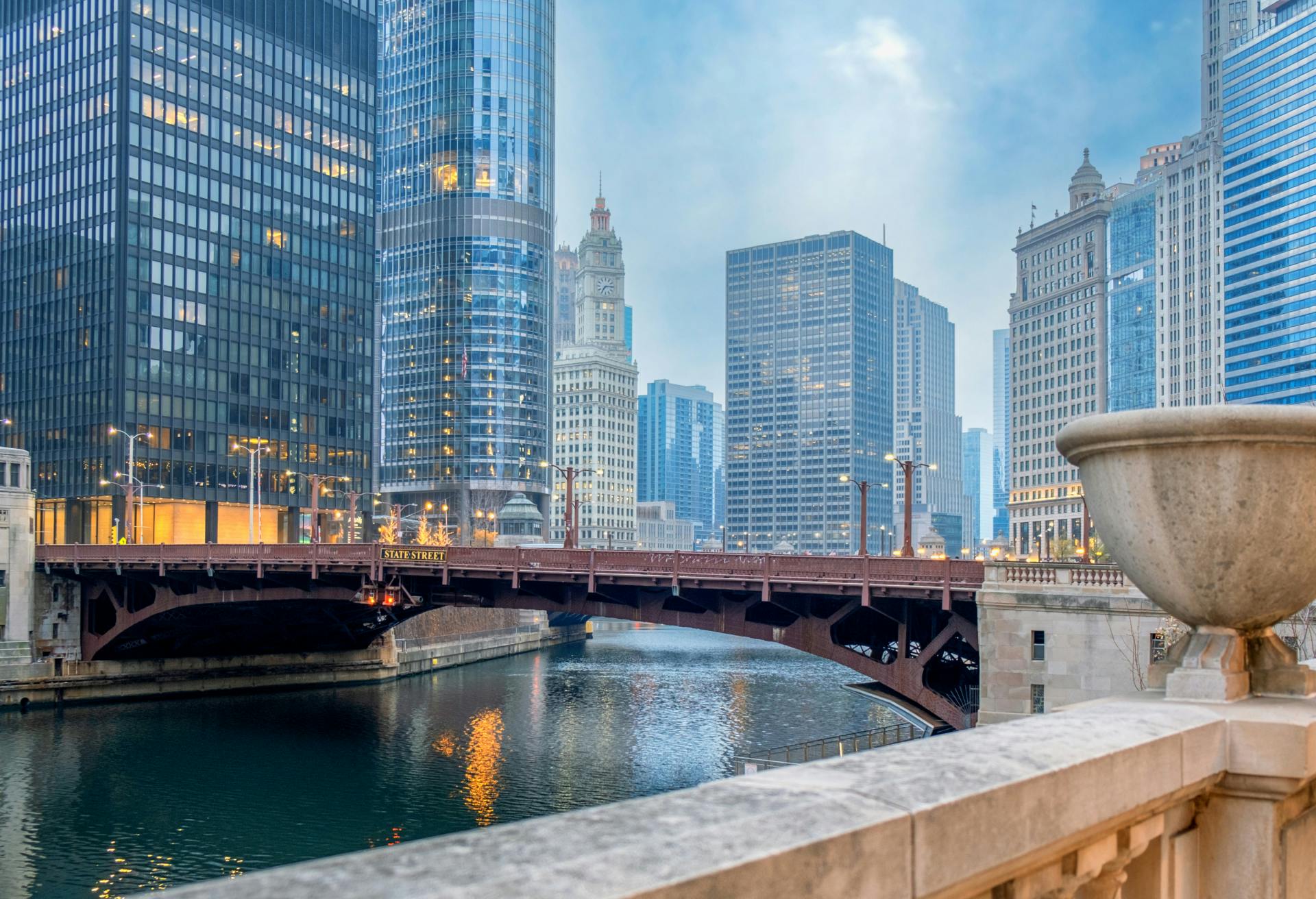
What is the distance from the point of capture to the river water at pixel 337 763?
127 ft

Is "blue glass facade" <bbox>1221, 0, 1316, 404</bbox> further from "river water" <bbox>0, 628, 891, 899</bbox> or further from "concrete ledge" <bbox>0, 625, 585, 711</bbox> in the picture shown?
"concrete ledge" <bbox>0, 625, 585, 711</bbox>

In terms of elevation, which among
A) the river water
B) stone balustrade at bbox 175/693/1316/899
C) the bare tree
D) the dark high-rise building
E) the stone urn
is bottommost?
the river water

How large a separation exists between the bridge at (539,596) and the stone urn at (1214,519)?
101 ft

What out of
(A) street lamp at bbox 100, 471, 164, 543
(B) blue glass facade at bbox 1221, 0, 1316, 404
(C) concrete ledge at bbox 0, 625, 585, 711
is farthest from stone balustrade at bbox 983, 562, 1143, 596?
(B) blue glass facade at bbox 1221, 0, 1316, 404

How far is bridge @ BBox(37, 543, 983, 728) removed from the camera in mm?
40125

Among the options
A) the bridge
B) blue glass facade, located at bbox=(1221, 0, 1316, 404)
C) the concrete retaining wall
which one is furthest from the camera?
blue glass facade, located at bbox=(1221, 0, 1316, 404)

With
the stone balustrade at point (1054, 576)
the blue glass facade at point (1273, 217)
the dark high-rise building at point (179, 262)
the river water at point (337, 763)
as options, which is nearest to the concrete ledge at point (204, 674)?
the river water at point (337, 763)

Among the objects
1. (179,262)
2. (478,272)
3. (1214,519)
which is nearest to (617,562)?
(1214,519)

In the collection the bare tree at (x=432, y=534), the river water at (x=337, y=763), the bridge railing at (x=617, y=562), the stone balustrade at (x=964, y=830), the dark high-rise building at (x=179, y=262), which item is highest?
the dark high-rise building at (x=179, y=262)

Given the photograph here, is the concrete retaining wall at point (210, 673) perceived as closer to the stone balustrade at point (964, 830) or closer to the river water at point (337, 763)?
the river water at point (337, 763)

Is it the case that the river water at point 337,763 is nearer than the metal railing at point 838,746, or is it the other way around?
the river water at point 337,763

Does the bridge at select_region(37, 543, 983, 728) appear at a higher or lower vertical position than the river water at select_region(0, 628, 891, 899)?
higher

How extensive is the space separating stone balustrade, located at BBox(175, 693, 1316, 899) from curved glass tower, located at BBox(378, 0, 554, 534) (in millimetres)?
179238

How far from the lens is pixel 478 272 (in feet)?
618
